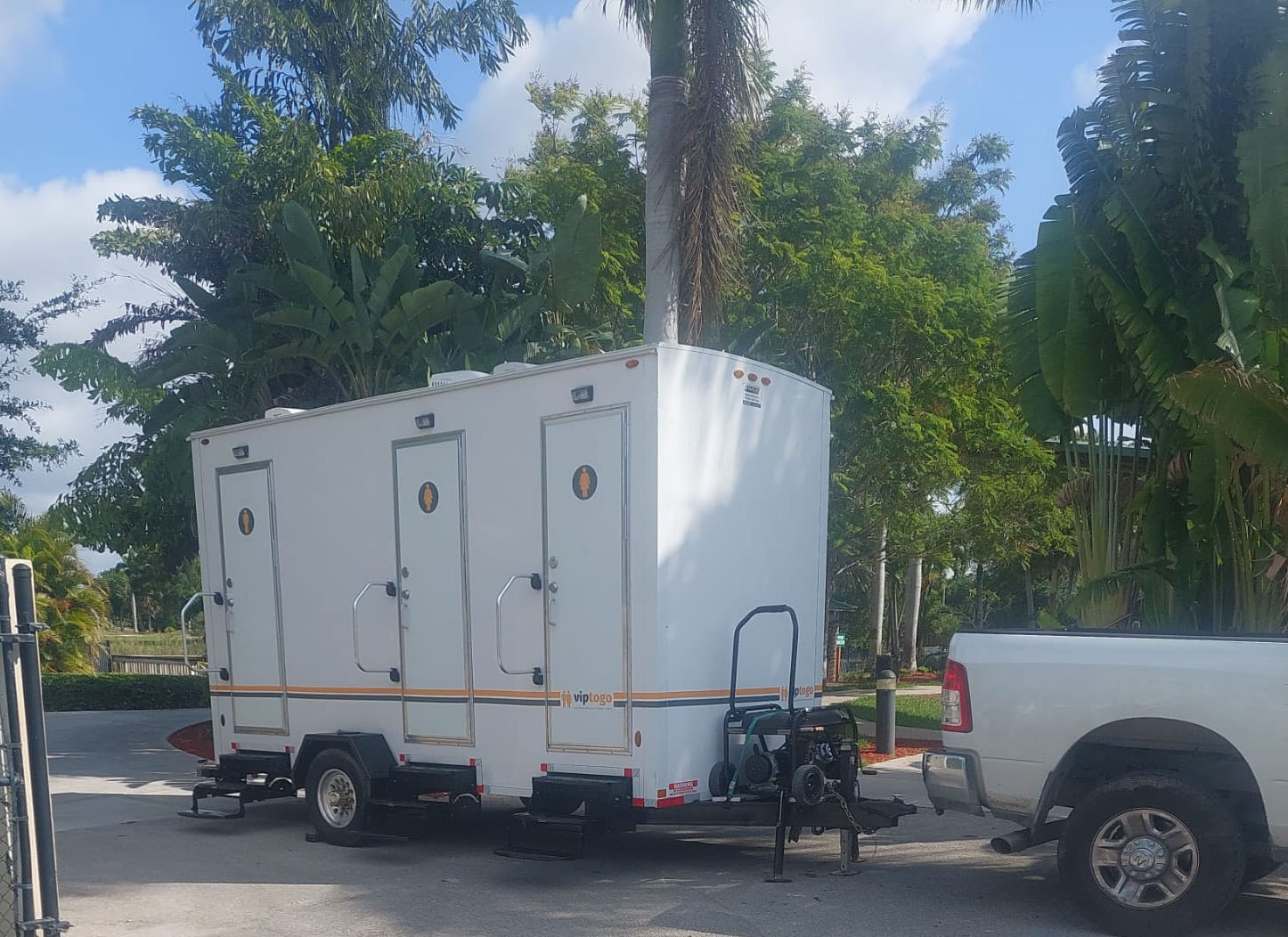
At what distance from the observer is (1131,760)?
7.10 metres

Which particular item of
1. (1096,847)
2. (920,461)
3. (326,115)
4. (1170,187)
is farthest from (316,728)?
(326,115)

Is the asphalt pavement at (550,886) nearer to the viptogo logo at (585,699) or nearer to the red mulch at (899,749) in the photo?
the viptogo logo at (585,699)

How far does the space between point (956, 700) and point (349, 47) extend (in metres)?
17.4

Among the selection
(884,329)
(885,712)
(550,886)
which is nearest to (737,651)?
(550,886)

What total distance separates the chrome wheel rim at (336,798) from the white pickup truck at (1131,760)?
15.4ft

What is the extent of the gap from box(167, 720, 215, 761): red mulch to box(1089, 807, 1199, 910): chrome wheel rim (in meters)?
11.8

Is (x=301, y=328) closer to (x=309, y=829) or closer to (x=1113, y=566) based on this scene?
(x=309, y=829)

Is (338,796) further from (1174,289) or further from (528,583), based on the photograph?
(1174,289)

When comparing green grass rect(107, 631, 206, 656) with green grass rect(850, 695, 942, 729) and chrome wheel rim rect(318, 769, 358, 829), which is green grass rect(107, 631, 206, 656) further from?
chrome wheel rim rect(318, 769, 358, 829)

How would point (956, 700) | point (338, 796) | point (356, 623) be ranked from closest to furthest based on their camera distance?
point (956, 700), point (356, 623), point (338, 796)

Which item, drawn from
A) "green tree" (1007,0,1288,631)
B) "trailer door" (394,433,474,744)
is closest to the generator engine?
"trailer door" (394,433,474,744)

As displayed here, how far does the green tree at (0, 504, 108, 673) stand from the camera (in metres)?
24.9

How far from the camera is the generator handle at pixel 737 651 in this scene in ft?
26.9

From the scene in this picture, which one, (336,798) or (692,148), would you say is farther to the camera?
(692,148)
